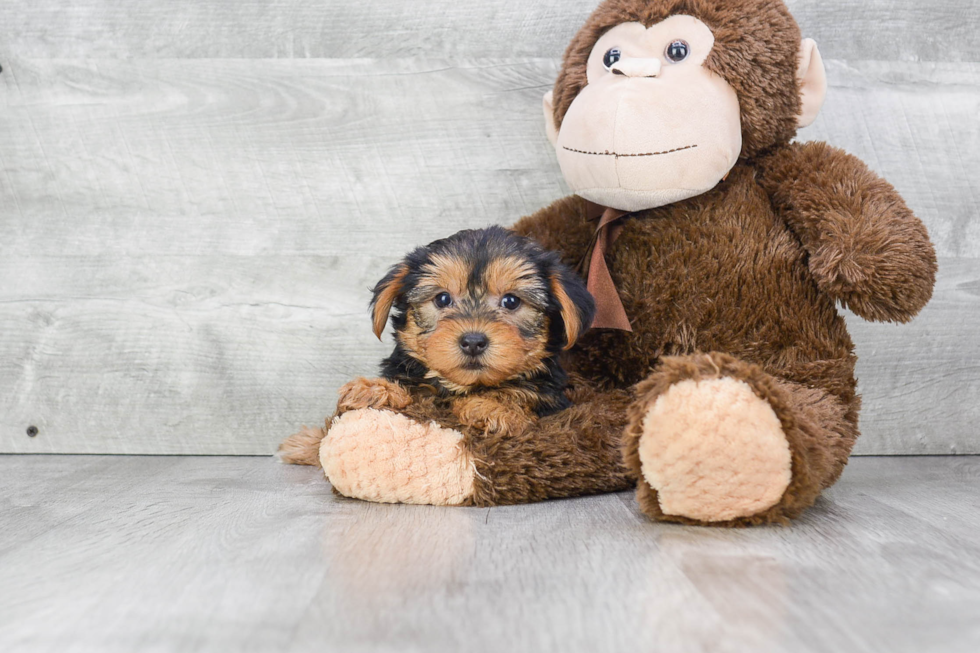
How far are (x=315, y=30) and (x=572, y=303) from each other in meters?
1.33

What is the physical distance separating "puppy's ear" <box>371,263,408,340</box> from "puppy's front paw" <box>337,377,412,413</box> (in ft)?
0.39

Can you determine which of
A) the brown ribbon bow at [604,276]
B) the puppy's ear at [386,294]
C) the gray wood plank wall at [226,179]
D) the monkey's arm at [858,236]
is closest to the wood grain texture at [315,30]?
the gray wood plank wall at [226,179]

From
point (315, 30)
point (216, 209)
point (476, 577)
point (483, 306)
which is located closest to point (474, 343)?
point (483, 306)

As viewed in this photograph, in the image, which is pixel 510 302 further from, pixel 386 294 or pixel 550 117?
pixel 550 117

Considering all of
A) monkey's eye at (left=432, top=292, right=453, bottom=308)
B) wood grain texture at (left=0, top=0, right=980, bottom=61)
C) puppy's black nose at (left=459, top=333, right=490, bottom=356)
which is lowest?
puppy's black nose at (left=459, top=333, right=490, bottom=356)

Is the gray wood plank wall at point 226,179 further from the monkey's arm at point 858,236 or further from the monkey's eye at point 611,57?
the monkey's arm at point 858,236

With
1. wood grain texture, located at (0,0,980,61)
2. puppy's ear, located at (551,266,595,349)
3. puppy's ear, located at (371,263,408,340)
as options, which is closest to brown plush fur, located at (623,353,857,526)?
puppy's ear, located at (551,266,595,349)

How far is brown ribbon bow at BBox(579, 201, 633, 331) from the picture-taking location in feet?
6.25

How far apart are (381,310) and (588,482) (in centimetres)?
57

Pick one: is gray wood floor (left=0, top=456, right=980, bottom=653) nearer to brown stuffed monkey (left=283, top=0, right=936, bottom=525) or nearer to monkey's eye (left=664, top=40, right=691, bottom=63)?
brown stuffed monkey (left=283, top=0, right=936, bottom=525)

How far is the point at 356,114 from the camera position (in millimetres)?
2480

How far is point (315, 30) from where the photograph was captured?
8.14ft

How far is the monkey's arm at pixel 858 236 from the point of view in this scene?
169 cm

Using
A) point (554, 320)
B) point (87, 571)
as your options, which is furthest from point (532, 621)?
point (554, 320)
